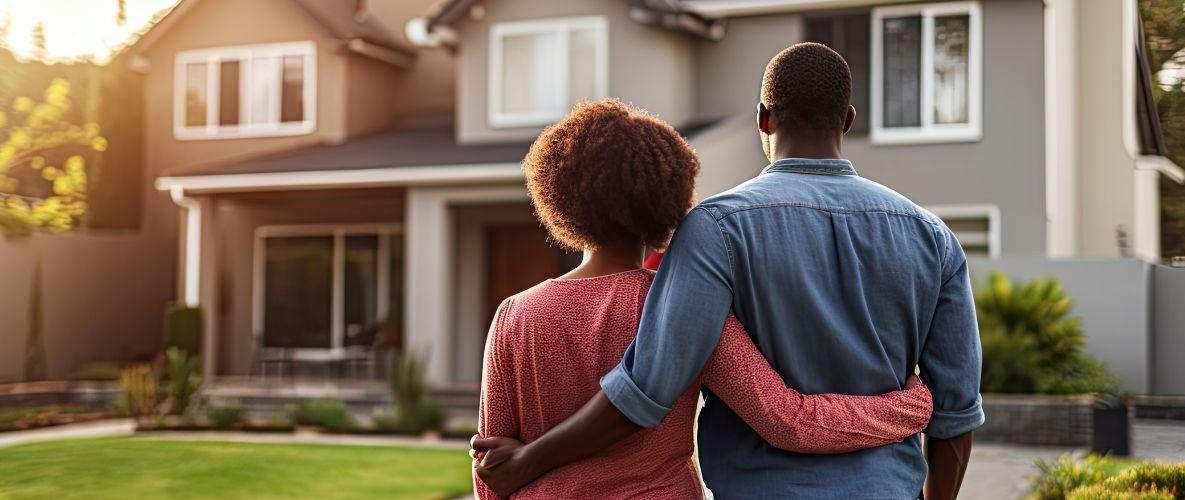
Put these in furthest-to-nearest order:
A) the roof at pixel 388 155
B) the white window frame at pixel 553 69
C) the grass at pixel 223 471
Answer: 1. the white window frame at pixel 553 69
2. the roof at pixel 388 155
3. the grass at pixel 223 471

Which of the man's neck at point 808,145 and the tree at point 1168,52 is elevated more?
the tree at point 1168,52

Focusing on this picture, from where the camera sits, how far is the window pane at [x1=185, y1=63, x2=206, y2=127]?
2019 cm

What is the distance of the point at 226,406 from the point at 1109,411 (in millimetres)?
9249

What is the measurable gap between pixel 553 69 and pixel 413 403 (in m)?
5.53

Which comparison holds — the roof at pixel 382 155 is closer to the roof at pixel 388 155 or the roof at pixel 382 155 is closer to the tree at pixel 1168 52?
the roof at pixel 388 155

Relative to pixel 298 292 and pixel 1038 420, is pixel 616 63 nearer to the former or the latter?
pixel 298 292

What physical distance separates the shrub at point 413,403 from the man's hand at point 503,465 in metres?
10.8

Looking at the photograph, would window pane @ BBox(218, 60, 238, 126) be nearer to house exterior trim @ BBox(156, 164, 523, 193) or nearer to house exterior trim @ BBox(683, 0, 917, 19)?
house exterior trim @ BBox(156, 164, 523, 193)

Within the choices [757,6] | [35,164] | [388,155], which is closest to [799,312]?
[757,6]

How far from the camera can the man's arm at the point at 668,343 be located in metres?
2.47

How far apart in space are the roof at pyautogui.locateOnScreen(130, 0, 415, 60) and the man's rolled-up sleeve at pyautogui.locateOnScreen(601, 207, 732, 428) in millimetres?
17167

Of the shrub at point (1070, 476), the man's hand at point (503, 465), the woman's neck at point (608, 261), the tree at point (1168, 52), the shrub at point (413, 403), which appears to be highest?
the tree at point (1168, 52)

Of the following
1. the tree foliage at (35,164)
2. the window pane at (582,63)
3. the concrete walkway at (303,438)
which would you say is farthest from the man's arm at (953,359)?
the tree foliage at (35,164)

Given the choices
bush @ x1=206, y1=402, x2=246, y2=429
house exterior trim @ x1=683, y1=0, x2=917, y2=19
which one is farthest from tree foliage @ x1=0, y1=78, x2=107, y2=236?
house exterior trim @ x1=683, y1=0, x2=917, y2=19
